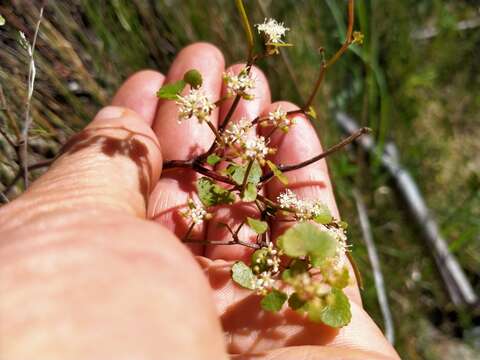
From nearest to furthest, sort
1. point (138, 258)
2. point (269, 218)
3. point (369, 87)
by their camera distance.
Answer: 1. point (138, 258)
2. point (269, 218)
3. point (369, 87)

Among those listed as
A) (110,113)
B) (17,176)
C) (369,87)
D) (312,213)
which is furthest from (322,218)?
(369,87)

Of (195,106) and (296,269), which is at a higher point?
(195,106)

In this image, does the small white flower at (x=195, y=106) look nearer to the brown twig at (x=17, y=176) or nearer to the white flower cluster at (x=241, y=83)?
the white flower cluster at (x=241, y=83)

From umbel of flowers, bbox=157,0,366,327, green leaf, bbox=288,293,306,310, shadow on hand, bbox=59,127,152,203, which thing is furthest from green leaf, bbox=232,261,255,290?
shadow on hand, bbox=59,127,152,203

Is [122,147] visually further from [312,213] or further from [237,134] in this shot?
[312,213]

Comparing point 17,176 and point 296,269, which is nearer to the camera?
point 296,269

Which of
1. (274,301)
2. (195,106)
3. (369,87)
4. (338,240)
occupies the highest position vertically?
(369,87)
